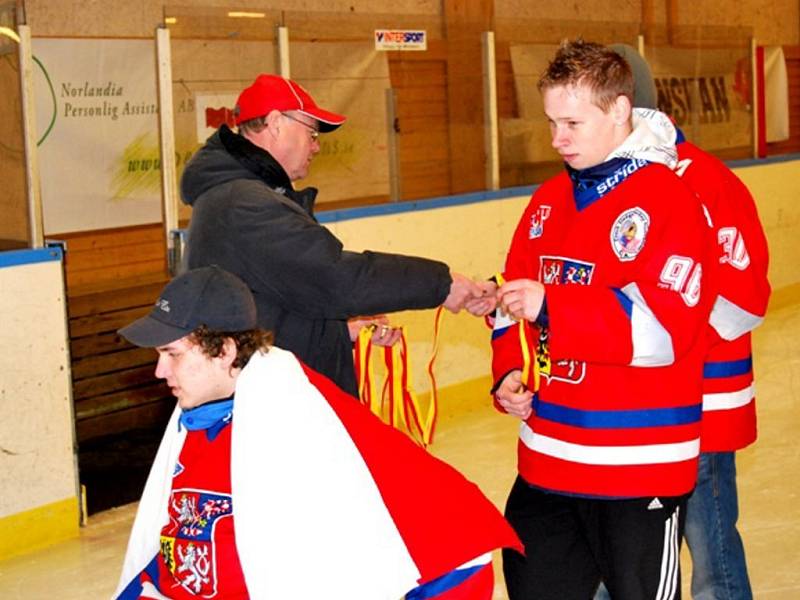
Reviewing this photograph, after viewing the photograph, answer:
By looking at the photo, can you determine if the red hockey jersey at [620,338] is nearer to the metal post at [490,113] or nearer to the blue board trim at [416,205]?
the blue board trim at [416,205]

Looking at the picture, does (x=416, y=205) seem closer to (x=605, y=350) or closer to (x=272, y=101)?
(x=272, y=101)

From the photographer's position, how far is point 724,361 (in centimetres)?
276

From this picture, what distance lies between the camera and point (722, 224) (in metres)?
2.70

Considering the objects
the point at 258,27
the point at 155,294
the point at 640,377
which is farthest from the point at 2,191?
the point at 640,377

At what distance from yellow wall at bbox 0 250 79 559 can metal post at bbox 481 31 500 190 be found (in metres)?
2.94

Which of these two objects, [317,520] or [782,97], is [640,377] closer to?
[317,520]

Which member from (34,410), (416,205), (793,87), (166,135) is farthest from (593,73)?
(793,87)

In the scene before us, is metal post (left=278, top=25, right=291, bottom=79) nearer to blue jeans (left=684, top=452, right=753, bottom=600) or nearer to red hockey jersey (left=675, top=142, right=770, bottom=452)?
red hockey jersey (left=675, top=142, right=770, bottom=452)

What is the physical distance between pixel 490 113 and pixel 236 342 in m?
5.02

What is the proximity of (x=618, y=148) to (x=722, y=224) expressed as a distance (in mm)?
489

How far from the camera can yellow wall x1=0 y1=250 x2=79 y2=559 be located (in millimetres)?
4496

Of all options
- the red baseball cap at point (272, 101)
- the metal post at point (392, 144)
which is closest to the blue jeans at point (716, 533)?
the red baseball cap at point (272, 101)

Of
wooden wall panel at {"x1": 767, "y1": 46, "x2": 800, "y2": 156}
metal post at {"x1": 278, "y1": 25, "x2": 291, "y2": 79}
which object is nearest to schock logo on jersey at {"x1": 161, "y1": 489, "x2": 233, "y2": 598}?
metal post at {"x1": 278, "y1": 25, "x2": 291, "y2": 79}

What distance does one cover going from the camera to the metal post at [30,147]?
14.8 ft
